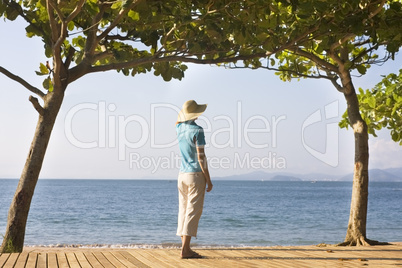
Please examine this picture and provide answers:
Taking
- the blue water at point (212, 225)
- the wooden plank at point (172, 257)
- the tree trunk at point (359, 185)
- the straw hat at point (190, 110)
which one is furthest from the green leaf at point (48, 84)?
the blue water at point (212, 225)

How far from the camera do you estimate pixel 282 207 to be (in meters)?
61.4

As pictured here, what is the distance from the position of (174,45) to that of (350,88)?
3.30 meters

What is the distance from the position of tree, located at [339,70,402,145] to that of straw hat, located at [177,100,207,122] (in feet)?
14.0

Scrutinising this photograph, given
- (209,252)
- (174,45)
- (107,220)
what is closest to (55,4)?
(174,45)

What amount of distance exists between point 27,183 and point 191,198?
2749mm

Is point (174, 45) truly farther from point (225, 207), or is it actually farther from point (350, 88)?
point (225, 207)

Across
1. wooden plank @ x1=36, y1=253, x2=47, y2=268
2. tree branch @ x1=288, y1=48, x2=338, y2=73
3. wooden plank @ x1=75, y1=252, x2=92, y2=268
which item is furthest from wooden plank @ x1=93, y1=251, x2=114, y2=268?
tree branch @ x1=288, y1=48, x2=338, y2=73

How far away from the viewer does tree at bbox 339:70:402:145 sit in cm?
1000

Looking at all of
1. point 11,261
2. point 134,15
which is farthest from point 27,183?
point 134,15

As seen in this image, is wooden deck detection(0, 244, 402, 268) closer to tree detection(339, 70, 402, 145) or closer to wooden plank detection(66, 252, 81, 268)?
wooden plank detection(66, 252, 81, 268)

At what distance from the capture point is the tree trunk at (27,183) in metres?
8.04

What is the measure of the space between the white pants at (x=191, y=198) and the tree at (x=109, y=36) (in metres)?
2.11

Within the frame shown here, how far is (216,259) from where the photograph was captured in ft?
22.8

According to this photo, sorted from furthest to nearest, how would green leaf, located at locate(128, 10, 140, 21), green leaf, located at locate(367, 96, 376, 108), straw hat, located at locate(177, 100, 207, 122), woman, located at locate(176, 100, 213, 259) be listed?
green leaf, located at locate(367, 96, 376, 108) < green leaf, located at locate(128, 10, 140, 21) < straw hat, located at locate(177, 100, 207, 122) < woman, located at locate(176, 100, 213, 259)
